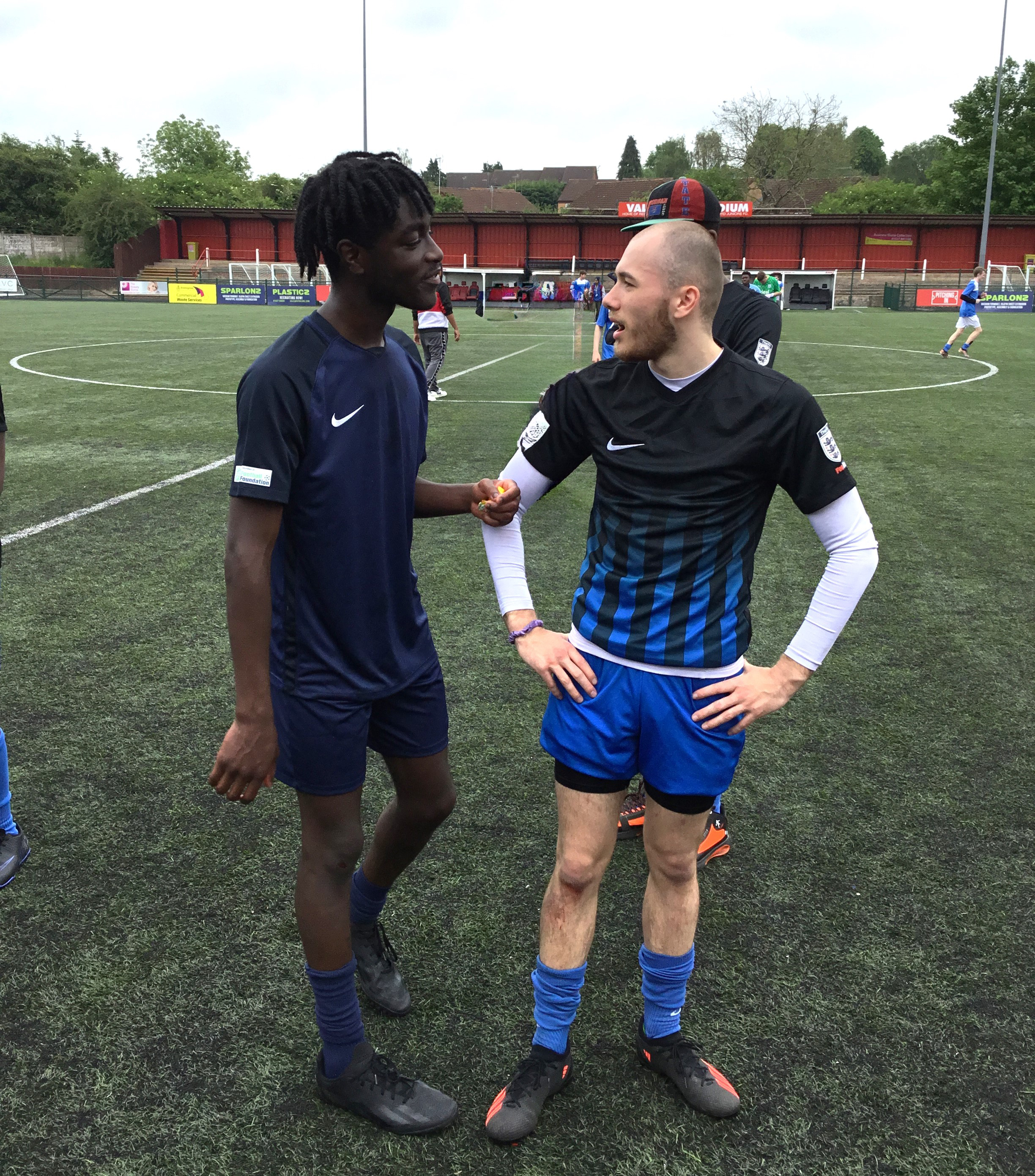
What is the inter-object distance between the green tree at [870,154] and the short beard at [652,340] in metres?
150

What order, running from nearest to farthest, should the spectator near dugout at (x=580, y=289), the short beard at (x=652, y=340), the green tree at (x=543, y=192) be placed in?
the short beard at (x=652, y=340), the spectator near dugout at (x=580, y=289), the green tree at (x=543, y=192)

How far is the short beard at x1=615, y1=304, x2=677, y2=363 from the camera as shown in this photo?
7.41 ft

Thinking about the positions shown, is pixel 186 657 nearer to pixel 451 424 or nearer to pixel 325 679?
pixel 325 679

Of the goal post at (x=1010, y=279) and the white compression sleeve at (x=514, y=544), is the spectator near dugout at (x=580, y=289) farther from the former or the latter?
the white compression sleeve at (x=514, y=544)

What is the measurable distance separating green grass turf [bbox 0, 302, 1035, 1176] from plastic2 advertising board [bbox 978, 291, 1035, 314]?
1593 inches

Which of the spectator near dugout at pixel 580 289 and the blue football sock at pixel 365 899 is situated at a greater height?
the spectator near dugout at pixel 580 289

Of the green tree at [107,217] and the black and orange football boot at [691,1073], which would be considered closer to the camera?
the black and orange football boot at [691,1073]

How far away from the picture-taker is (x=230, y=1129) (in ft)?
7.97

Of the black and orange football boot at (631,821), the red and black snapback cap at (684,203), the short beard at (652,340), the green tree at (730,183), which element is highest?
the green tree at (730,183)

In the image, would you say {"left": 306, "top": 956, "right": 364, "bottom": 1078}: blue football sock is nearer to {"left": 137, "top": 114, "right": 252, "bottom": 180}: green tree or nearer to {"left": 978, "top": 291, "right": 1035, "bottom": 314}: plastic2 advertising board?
{"left": 978, "top": 291, "right": 1035, "bottom": 314}: plastic2 advertising board

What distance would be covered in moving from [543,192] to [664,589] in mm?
144188

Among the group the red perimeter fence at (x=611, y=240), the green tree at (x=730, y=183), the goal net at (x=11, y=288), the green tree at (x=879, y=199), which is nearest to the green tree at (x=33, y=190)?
the red perimeter fence at (x=611, y=240)

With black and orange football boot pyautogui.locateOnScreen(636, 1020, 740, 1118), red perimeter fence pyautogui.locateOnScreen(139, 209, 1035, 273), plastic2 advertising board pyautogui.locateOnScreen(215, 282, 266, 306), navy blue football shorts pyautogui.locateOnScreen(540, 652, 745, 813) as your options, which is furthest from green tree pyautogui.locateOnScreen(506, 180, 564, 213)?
black and orange football boot pyautogui.locateOnScreen(636, 1020, 740, 1118)

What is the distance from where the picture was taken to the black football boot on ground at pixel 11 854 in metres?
3.40
